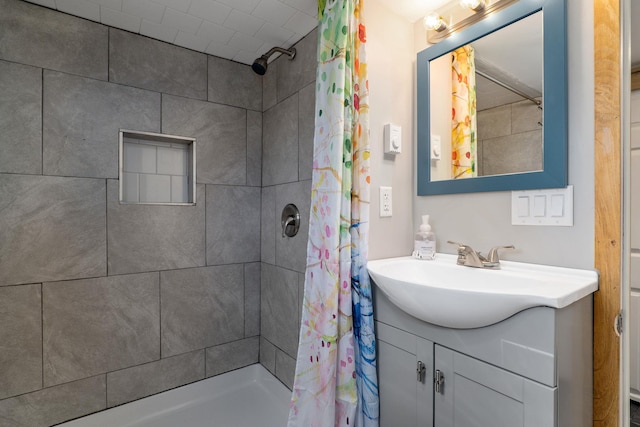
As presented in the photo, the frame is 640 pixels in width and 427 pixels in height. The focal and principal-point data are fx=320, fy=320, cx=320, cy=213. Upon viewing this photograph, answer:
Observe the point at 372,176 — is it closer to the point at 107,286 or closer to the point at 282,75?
the point at 282,75

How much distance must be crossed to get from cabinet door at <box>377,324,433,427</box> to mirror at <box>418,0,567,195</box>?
27.6 inches

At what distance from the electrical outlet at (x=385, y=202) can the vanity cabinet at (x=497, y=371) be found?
18.1 inches

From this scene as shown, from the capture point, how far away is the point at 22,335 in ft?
4.96

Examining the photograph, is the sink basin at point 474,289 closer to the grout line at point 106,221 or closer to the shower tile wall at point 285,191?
the shower tile wall at point 285,191

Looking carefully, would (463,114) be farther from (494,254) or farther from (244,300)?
(244,300)

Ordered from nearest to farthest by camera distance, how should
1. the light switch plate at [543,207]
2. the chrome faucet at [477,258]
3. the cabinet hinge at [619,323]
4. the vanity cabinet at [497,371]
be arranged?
the vanity cabinet at [497,371] → the cabinet hinge at [619,323] → the light switch plate at [543,207] → the chrome faucet at [477,258]

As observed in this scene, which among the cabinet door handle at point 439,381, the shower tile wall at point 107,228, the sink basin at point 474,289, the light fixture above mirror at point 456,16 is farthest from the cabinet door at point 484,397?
the light fixture above mirror at point 456,16

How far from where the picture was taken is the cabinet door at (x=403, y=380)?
3.54 ft

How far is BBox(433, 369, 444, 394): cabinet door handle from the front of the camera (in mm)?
1028

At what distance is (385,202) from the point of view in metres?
1.51

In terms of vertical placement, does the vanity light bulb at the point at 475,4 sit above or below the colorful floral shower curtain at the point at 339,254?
above

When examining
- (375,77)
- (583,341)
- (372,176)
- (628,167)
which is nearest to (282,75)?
(375,77)

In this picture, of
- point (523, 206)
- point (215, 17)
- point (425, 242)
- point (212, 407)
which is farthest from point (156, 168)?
point (523, 206)

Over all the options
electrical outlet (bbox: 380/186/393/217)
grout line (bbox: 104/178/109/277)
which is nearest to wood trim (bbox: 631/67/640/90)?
electrical outlet (bbox: 380/186/393/217)
